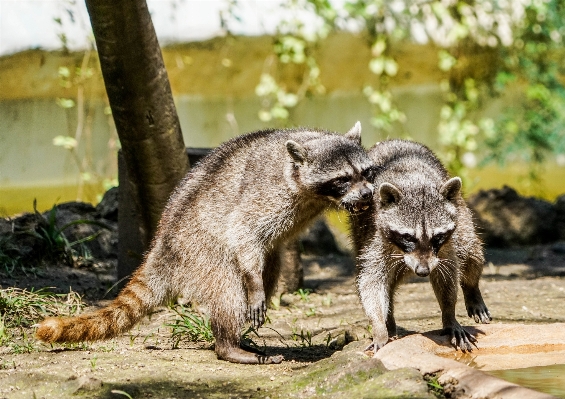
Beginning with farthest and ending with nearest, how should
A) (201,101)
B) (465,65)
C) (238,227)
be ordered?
(465,65) → (201,101) → (238,227)

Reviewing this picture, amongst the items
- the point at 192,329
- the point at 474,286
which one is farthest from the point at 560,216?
the point at 192,329

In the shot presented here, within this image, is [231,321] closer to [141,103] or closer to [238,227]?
[238,227]

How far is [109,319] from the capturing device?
19.2ft

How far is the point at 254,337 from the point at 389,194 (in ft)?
6.11

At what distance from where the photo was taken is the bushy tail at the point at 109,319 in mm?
5500

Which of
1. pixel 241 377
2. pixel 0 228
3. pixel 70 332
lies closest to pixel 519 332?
pixel 241 377

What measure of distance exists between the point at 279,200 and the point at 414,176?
106cm

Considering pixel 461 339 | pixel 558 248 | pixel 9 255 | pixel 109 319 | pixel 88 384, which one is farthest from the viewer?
pixel 558 248

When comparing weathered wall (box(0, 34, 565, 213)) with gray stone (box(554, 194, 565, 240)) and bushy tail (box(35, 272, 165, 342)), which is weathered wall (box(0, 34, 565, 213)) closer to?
gray stone (box(554, 194, 565, 240))

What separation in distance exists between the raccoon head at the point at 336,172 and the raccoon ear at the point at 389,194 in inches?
5.8

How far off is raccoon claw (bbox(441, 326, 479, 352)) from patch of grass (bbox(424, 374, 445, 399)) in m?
1.18

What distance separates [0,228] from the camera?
820 centimetres

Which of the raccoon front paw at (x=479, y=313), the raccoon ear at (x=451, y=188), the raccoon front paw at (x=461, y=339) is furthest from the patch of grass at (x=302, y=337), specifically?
the raccoon ear at (x=451, y=188)

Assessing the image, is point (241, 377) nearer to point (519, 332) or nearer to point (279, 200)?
point (279, 200)
